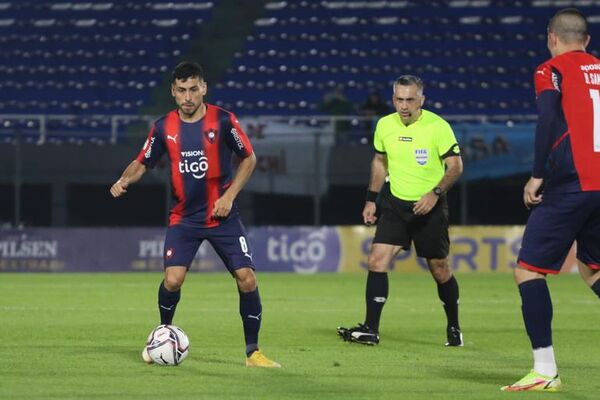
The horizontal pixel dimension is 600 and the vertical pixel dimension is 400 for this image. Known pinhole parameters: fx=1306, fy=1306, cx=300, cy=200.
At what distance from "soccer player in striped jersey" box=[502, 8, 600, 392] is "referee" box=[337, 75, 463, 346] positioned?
2898 millimetres

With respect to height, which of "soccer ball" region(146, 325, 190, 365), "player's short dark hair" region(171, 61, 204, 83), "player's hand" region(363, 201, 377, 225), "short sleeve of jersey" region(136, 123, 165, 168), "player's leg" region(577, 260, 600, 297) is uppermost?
"player's short dark hair" region(171, 61, 204, 83)

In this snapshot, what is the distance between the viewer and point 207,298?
15297 mm

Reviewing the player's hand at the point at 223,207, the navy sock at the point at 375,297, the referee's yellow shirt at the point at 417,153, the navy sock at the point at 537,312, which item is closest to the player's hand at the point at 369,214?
the referee's yellow shirt at the point at 417,153

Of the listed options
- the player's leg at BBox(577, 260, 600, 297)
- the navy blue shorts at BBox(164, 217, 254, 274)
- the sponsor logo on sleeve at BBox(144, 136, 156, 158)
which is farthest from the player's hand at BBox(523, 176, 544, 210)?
the sponsor logo on sleeve at BBox(144, 136, 156, 158)

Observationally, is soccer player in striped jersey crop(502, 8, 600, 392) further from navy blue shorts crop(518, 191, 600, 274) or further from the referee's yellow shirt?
the referee's yellow shirt

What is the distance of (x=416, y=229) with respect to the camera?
33.6 feet

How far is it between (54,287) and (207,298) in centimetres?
281

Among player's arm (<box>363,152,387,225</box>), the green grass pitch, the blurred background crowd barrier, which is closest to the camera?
the green grass pitch

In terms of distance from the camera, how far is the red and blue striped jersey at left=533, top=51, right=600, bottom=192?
6.95 meters

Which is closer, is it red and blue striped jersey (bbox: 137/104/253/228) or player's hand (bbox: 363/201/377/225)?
red and blue striped jersey (bbox: 137/104/253/228)

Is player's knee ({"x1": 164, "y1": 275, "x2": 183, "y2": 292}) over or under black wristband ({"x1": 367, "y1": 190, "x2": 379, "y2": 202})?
under

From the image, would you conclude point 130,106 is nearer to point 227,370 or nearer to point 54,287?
point 54,287

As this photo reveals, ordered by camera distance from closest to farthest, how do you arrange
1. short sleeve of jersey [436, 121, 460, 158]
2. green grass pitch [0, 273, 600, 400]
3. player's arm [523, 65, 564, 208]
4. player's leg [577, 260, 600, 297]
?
player's arm [523, 65, 564, 208], green grass pitch [0, 273, 600, 400], player's leg [577, 260, 600, 297], short sleeve of jersey [436, 121, 460, 158]

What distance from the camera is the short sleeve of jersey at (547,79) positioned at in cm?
691
